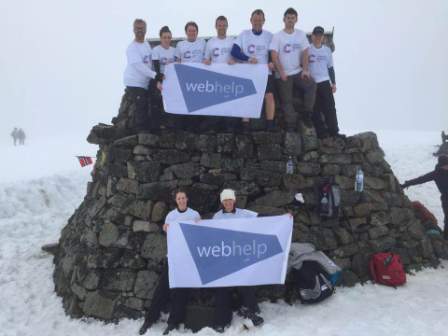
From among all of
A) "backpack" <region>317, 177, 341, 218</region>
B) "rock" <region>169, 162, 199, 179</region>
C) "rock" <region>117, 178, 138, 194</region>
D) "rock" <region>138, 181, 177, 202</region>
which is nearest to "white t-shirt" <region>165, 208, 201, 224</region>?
"rock" <region>138, 181, 177, 202</region>

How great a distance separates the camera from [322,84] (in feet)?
26.2

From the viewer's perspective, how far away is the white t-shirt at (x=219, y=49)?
741 centimetres

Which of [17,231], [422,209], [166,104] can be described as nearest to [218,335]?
[166,104]

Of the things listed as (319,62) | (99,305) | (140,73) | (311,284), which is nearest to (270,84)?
(319,62)

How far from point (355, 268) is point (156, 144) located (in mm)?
4716

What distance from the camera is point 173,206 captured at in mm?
7391

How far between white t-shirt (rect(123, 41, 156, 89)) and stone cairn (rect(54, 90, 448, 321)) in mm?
788

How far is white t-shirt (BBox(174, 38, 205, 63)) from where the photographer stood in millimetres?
7535

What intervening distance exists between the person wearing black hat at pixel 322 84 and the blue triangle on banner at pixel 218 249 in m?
3.22

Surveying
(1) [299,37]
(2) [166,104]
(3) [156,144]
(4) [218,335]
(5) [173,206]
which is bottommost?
(4) [218,335]

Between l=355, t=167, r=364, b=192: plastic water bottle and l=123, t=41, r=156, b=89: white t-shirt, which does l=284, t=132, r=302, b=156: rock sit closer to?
l=355, t=167, r=364, b=192: plastic water bottle

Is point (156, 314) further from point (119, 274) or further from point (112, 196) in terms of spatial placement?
point (112, 196)

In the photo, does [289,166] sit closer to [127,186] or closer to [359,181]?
[359,181]

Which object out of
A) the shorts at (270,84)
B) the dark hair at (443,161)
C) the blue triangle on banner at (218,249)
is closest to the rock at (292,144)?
the shorts at (270,84)
